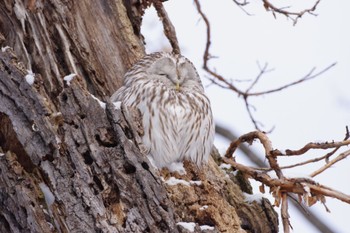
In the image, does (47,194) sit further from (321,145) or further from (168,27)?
(168,27)

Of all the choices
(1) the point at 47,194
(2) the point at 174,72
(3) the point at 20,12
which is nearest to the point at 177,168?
(2) the point at 174,72

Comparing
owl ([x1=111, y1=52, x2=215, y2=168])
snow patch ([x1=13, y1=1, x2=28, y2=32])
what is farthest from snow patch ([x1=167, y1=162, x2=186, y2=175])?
snow patch ([x1=13, y1=1, x2=28, y2=32])

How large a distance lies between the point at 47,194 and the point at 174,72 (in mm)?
1401

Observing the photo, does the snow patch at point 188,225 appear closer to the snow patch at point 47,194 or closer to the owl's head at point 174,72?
the snow patch at point 47,194

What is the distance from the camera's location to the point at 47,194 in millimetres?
3734

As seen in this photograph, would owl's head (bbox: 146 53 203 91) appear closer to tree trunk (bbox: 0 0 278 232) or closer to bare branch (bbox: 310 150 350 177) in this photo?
tree trunk (bbox: 0 0 278 232)

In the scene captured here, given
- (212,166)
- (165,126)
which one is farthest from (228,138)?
(165,126)

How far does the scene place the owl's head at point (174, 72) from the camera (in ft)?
15.7

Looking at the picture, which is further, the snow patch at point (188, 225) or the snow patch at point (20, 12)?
the snow patch at point (20, 12)

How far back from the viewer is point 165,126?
14.5 ft

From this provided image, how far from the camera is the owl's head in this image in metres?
4.80

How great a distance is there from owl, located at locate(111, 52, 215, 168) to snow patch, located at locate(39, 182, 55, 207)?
733mm

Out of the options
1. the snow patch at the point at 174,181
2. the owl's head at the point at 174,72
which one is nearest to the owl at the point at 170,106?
the owl's head at the point at 174,72

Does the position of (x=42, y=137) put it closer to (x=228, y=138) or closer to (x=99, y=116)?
(x=99, y=116)
